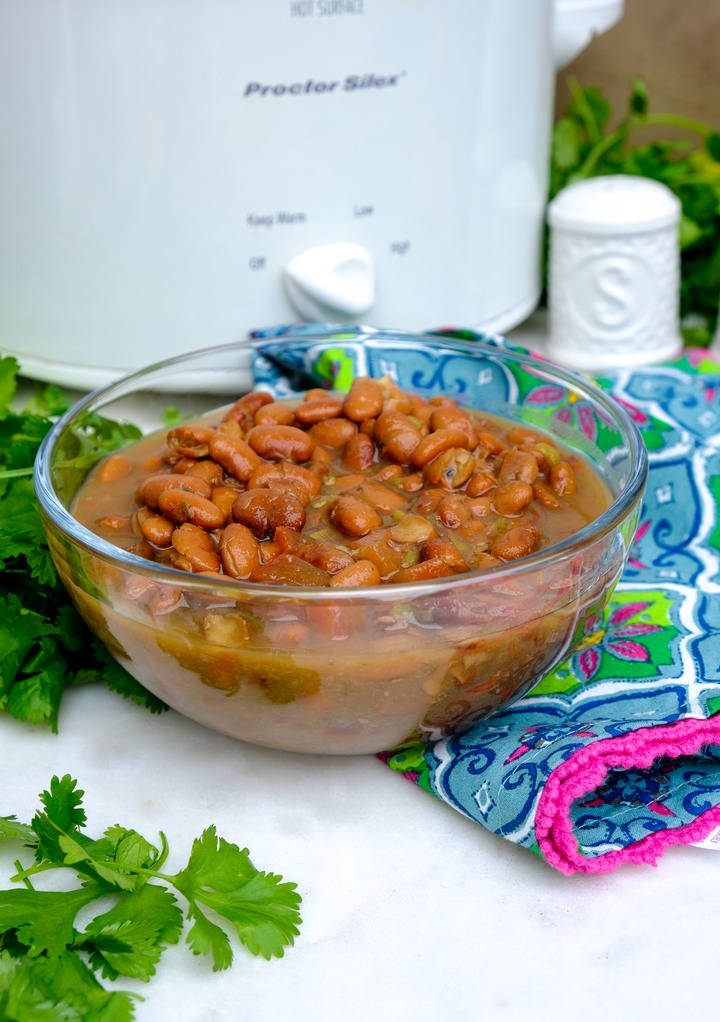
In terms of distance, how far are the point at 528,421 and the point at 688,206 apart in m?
0.63

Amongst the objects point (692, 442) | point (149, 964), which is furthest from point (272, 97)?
point (149, 964)

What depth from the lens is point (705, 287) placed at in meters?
1.60

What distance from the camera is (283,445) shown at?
36.5 inches

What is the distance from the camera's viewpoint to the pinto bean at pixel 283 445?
93 centimetres

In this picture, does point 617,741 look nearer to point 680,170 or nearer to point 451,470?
point 451,470

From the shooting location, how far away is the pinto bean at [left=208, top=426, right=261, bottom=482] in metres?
0.90

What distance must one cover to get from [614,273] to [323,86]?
1.47ft

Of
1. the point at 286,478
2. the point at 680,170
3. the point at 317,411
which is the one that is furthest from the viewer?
the point at 680,170

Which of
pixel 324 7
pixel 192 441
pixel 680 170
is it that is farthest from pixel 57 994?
pixel 680 170

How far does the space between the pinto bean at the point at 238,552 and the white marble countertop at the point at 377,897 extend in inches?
6.9

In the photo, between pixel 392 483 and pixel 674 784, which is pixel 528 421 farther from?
pixel 674 784

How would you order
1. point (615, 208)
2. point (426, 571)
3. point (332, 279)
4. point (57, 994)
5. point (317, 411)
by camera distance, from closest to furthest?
point (57, 994)
point (426, 571)
point (317, 411)
point (332, 279)
point (615, 208)

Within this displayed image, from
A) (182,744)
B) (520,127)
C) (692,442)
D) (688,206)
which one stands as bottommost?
(182,744)

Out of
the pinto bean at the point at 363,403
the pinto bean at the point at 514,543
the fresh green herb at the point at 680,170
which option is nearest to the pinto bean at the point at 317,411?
the pinto bean at the point at 363,403
